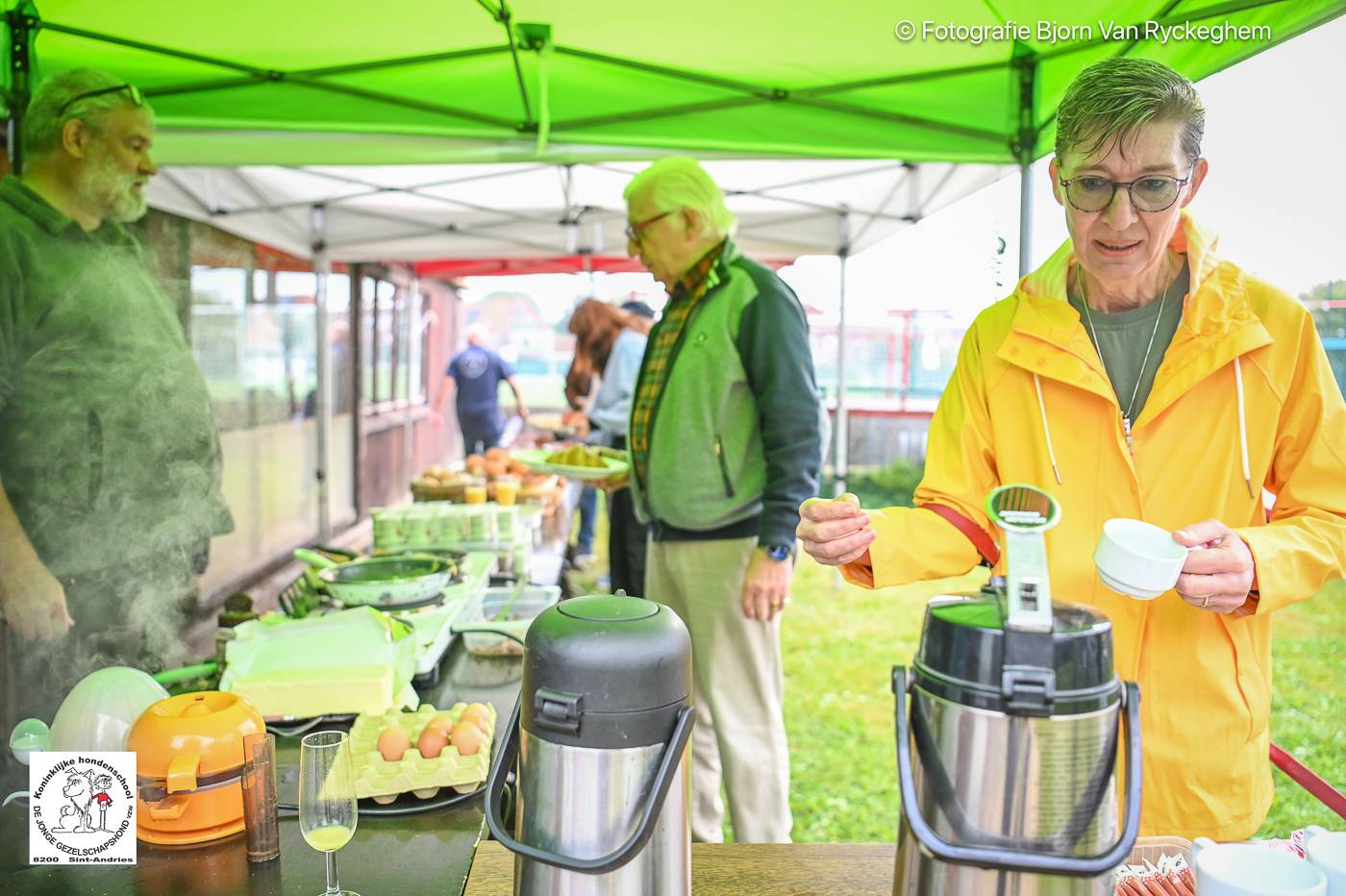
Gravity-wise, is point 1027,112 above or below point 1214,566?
above

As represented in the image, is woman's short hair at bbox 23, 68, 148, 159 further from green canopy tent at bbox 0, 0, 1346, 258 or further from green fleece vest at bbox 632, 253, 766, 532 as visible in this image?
green fleece vest at bbox 632, 253, 766, 532

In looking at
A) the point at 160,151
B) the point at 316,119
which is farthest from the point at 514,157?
the point at 160,151

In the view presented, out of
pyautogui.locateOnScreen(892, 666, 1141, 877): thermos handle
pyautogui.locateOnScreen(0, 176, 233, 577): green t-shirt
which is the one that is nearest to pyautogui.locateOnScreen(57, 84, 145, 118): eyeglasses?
pyautogui.locateOnScreen(0, 176, 233, 577): green t-shirt

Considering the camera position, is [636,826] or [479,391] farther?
[479,391]

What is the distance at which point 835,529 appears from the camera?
1307mm

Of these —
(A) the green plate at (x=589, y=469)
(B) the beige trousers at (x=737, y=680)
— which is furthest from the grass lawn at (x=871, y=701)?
(A) the green plate at (x=589, y=469)

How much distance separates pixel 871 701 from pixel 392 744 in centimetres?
364

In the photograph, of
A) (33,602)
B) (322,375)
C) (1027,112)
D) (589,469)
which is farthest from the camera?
(322,375)

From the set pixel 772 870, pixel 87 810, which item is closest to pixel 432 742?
pixel 87 810

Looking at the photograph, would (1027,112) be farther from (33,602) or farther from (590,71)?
(33,602)

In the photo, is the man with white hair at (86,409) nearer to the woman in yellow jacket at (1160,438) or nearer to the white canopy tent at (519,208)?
the woman in yellow jacket at (1160,438)

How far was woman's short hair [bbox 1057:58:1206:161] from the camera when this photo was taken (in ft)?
4.09

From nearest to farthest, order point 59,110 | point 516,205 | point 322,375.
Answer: point 59,110 < point 516,205 < point 322,375

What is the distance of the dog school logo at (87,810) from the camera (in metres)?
1.21
